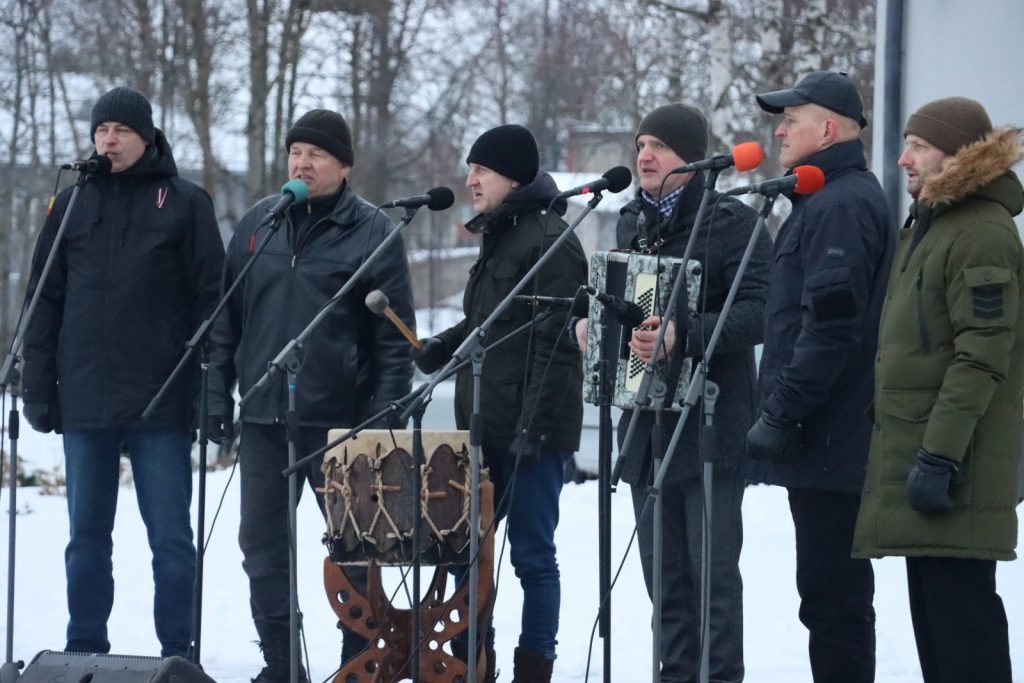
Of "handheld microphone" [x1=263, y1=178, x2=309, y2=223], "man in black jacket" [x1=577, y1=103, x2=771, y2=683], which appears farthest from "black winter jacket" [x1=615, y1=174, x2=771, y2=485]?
"handheld microphone" [x1=263, y1=178, x2=309, y2=223]

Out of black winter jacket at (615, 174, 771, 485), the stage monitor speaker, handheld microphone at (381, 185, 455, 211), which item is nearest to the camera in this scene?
the stage monitor speaker

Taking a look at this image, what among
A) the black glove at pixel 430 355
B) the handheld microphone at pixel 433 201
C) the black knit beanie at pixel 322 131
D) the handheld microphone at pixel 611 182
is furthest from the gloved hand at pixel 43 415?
the handheld microphone at pixel 611 182

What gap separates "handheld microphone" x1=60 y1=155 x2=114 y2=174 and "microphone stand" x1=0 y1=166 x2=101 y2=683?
0.03 m

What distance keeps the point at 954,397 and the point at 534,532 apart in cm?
179

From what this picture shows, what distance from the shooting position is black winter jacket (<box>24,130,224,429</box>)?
17.6 ft

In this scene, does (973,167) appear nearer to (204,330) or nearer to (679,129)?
(679,129)

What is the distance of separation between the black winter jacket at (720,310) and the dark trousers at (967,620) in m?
0.97

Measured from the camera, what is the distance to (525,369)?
4.91 m

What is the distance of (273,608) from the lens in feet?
17.3

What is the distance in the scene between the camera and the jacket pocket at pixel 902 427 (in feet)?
12.6

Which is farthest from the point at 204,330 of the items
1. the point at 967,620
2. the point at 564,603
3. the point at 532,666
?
the point at 564,603

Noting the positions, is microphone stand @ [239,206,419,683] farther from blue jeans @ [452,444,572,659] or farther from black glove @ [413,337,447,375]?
blue jeans @ [452,444,572,659]

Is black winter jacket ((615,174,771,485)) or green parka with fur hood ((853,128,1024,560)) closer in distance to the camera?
green parka with fur hood ((853,128,1024,560))

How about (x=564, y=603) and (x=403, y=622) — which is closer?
(x=403, y=622)
